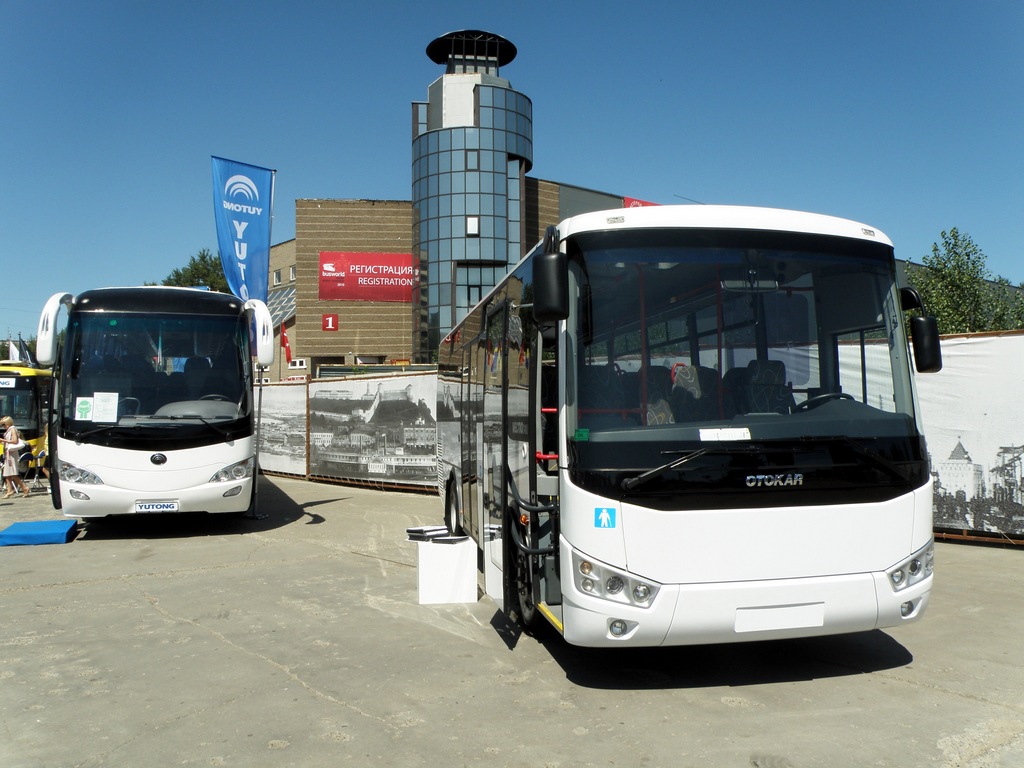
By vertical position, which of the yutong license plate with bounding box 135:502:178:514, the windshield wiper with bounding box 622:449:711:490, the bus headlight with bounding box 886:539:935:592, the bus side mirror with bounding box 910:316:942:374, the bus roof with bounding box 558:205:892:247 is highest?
the bus roof with bounding box 558:205:892:247

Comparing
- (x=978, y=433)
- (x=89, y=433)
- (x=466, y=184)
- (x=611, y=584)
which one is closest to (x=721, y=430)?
(x=611, y=584)

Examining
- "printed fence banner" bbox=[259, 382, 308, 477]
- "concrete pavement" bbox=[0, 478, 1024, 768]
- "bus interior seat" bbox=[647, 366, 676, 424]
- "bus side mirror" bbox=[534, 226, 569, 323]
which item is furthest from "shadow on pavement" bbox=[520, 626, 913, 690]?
"printed fence banner" bbox=[259, 382, 308, 477]

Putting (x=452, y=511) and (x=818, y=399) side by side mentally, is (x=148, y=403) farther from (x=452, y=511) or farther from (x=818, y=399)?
(x=818, y=399)

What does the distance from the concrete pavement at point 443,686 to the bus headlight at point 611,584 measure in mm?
655

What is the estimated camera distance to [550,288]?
5039mm

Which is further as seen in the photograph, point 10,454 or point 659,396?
point 10,454

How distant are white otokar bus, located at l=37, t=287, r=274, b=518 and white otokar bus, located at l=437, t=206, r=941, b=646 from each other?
7168 millimetres

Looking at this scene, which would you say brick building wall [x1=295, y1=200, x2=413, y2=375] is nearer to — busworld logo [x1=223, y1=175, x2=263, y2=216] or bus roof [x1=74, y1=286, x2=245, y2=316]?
busworld logo [x1=223, y1=175, x2=263, y2=216]

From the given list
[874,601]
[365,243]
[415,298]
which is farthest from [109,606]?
[365,243]

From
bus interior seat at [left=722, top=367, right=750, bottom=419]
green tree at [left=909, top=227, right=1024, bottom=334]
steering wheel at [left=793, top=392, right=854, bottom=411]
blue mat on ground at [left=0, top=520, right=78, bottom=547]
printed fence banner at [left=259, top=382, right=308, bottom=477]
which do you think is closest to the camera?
bus interior seat at [left=722, top=367, right=750, bottom=419]

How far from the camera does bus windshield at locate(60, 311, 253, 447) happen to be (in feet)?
37.5

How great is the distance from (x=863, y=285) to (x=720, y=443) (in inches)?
61.9

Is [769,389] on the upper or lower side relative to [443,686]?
upper

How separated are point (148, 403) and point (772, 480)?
902cm
